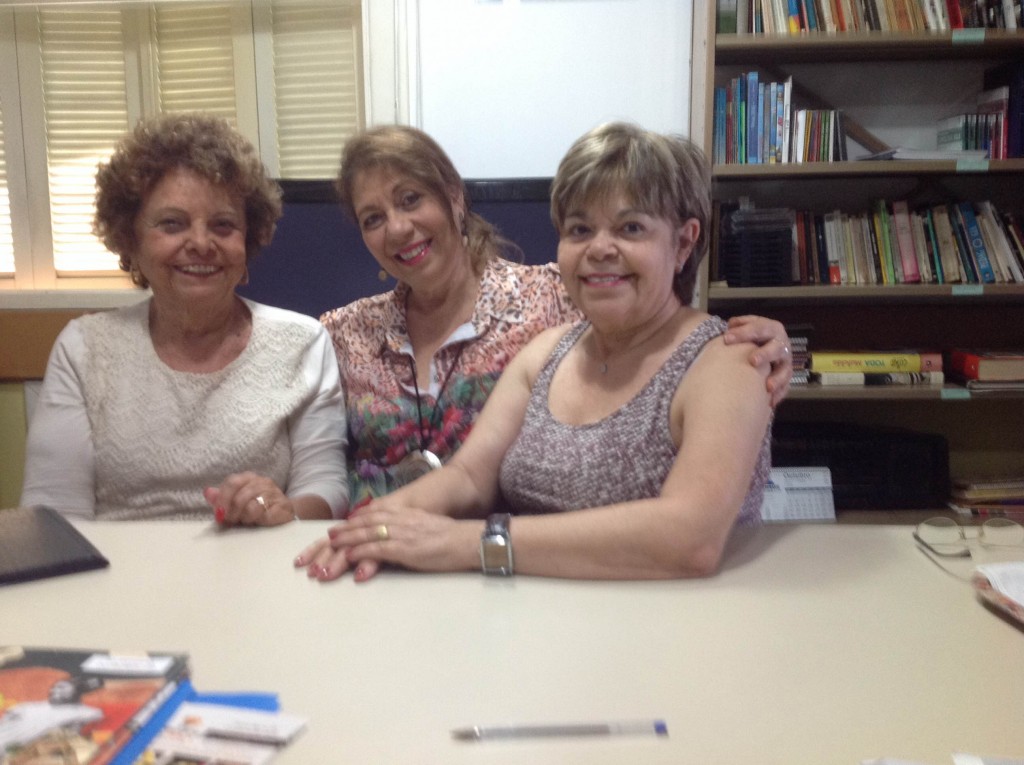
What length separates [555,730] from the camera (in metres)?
0.70

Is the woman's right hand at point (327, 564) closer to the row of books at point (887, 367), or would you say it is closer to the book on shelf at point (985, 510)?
the row of books at point (887, 367)

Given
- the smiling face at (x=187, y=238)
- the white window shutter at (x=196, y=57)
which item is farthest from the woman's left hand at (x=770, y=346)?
the white window shutter at (x=196, y=57)

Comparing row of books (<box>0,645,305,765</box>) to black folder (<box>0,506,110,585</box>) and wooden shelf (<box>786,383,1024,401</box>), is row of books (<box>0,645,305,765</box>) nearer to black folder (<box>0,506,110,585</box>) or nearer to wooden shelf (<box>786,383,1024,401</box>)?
black folder (<box>0,506,110,585</box>)

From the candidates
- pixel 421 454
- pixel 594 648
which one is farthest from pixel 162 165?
pixel 594 648

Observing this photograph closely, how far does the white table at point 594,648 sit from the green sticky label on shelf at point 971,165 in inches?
74.1

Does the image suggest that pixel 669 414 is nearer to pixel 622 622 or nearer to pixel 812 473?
pixel 622 622

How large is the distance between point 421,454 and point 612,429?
560mm

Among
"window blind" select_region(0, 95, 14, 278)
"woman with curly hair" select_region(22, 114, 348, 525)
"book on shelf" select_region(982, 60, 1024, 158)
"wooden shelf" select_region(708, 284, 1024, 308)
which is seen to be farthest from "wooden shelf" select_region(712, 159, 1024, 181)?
"window blind" select_region(0, 95, 14, 278)

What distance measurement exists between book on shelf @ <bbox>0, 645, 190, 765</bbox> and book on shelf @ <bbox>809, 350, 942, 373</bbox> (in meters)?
2.38

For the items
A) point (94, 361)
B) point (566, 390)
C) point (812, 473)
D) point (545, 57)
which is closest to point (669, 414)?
point (566, 390)

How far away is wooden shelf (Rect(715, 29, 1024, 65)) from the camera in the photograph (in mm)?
2535

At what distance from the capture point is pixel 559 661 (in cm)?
83

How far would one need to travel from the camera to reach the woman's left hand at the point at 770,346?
3.90 ft

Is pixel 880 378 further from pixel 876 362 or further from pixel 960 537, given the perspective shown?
pixel 960 537
